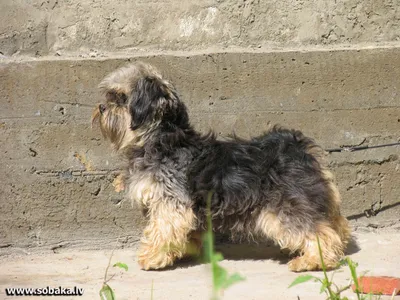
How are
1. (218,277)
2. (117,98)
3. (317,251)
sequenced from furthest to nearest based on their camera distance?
(117,98)
(317,251)
(218,277)

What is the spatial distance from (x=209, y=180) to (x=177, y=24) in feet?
5.03

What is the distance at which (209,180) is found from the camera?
16.9 ft

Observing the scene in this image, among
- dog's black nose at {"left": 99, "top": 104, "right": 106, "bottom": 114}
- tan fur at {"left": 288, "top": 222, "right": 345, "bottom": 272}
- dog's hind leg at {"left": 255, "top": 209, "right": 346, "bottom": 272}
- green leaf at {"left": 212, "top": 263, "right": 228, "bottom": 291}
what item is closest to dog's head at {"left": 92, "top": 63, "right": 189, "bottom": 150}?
dog's black nose at {"left": 99, "top": 104, "right": 106, "bottom": 114}

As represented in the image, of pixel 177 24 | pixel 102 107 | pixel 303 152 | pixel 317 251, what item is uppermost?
pixel 177 24

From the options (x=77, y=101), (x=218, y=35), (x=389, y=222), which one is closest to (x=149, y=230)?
(x=77, y=101)

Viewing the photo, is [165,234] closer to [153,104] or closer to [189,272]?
[189,272]

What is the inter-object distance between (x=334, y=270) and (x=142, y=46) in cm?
247

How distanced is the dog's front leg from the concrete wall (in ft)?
2.24

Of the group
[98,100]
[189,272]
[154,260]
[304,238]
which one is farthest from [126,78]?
[304,238]

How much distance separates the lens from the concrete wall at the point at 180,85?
575cm

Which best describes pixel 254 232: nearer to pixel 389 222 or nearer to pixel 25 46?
pixel 389 222

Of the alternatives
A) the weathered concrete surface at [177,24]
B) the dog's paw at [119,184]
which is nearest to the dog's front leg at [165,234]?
the dog's paw at [119,184]

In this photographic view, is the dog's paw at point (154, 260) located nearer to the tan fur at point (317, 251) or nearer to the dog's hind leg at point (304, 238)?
the dog's hind leg at point (304, 238)

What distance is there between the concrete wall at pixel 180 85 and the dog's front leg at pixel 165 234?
68cm
